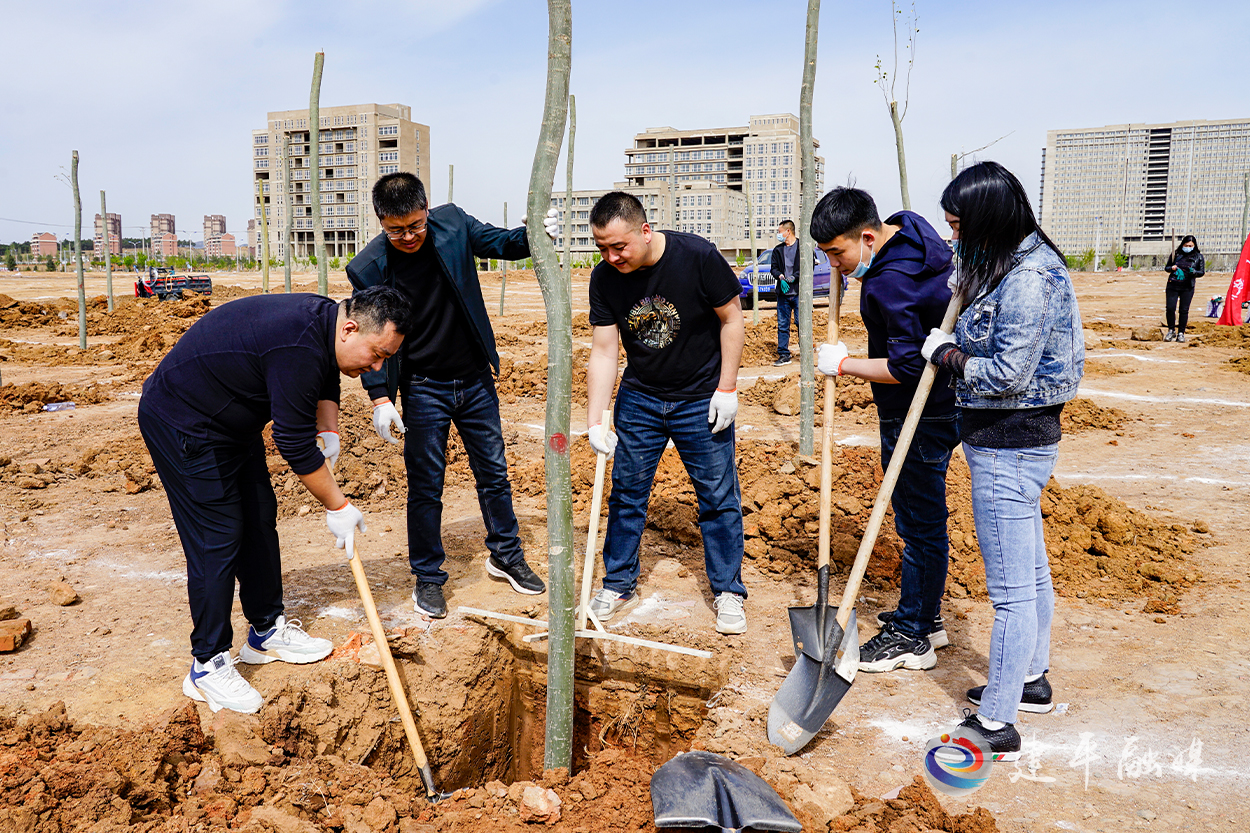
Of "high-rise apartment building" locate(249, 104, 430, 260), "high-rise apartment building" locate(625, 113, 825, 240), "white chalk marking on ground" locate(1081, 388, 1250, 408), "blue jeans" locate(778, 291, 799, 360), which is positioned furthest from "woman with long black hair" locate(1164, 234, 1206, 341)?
"high-rise apartment building" locate(625, 113, 825, 240)

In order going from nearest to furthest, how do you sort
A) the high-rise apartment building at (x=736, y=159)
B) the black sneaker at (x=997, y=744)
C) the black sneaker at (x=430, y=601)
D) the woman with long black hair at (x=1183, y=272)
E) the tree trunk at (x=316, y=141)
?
the black sneaker at (x=997, y=744), the black sneaker at (x=430, y=601), the tree trunk at (x=316, y=141), the woman with long black hair at (x=1183, y=272), the high-rise apartment building at (x=736, y=159)

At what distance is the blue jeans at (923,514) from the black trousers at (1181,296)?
11728 mm

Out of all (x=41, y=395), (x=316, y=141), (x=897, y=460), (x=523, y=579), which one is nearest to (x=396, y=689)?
(x=523, y=579)

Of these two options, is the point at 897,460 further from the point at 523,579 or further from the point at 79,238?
the point at 79,238

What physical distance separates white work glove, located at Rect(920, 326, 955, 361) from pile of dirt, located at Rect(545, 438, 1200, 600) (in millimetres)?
1899

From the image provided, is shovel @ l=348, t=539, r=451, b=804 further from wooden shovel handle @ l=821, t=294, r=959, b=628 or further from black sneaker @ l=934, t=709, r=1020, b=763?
black sneaker @ l=934, t=709, r=1020, b=763

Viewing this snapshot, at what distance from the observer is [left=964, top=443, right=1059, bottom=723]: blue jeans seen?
101 inches

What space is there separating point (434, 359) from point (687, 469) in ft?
4.08

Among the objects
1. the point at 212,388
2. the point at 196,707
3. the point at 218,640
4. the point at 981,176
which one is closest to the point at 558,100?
the point at 981,176

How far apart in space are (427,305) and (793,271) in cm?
807

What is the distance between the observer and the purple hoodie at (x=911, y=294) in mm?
2955

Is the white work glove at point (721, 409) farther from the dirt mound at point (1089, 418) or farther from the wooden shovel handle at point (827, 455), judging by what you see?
the dirt mound at point (1089, 418)

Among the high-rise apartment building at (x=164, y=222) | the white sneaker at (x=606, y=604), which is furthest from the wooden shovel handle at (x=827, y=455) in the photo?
the high-rise apartment building at (x=164, y=222)

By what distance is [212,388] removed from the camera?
2893 millimetres
